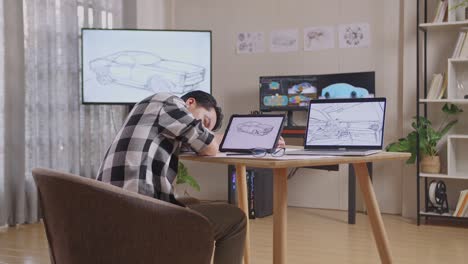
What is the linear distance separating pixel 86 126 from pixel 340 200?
2.33m

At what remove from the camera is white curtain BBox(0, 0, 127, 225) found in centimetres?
424

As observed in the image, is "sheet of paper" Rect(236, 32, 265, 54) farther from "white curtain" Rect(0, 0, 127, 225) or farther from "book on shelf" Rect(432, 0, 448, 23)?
"book on shelf" Rect(432, 0, 448, 23)

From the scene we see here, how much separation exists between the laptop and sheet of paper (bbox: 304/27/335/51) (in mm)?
2610

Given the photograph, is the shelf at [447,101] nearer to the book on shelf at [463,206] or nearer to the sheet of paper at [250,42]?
the book on shelf at [463,206]

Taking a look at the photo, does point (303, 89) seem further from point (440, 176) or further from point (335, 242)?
point (335, 242)

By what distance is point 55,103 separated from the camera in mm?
4426

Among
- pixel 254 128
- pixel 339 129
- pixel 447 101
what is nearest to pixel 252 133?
pixel 254 128

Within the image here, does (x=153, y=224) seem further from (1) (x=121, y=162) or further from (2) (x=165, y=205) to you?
(1) (x=121, y=162)

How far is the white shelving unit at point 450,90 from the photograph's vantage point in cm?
420

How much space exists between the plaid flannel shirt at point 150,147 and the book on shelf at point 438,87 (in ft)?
9.43

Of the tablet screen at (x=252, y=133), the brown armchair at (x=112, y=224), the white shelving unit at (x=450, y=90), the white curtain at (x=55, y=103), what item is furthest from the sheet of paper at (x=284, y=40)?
the brown armchair at (x=112, y=224)

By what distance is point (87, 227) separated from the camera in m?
1.55

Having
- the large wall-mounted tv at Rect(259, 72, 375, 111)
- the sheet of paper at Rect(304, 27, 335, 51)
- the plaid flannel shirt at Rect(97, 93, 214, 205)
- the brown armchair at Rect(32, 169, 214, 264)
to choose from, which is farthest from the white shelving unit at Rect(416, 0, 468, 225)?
the brown armchair at Rect(32, 169, 214, 264)

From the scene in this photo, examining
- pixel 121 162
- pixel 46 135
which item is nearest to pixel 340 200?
pixel 46 135
